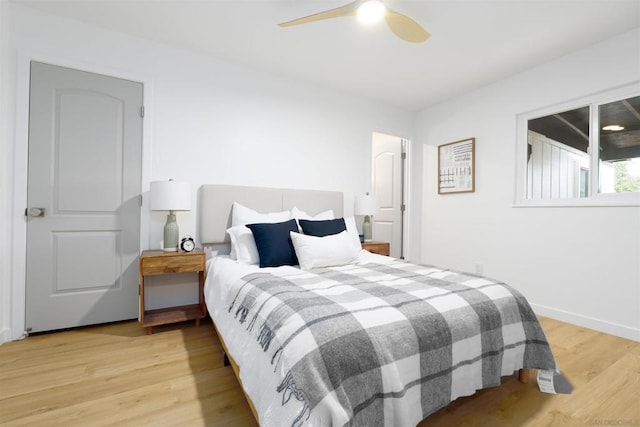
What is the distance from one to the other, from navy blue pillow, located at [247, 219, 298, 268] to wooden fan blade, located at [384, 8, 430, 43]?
1.67 metres

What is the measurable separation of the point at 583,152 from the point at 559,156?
0.71 feet

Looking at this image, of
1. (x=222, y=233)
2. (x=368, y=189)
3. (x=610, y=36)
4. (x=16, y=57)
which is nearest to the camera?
(x=16, y=57)

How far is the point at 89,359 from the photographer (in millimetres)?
1930

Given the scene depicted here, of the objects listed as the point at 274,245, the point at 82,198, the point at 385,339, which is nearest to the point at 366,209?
the point at 274,245

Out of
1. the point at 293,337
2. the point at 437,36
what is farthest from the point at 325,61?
the point at 293,337

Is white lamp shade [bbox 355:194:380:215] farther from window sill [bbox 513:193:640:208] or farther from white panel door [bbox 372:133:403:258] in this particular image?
window sill [bbox 513:193:640:208]

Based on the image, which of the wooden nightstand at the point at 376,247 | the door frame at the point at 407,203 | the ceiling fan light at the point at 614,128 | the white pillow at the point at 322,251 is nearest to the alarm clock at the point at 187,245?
the white pillow at the point at 322,251

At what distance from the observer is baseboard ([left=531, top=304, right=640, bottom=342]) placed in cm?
232

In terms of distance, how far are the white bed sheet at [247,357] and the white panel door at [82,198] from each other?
3.10ft

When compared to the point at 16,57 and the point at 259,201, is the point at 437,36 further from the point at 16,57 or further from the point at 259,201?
the point at 16,57

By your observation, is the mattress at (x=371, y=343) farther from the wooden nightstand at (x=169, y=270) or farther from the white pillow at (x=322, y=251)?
the wooden nightstand at (x=169, y=270)

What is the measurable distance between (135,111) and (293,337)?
256cm

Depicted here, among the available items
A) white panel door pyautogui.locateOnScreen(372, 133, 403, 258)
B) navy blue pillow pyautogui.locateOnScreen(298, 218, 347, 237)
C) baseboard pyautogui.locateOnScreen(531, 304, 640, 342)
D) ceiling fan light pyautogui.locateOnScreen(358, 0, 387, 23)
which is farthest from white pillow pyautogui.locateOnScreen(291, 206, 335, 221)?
baseboard pyautogui.locateOnScreen(531, 304, 640, 342)

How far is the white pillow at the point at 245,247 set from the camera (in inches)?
95.0
